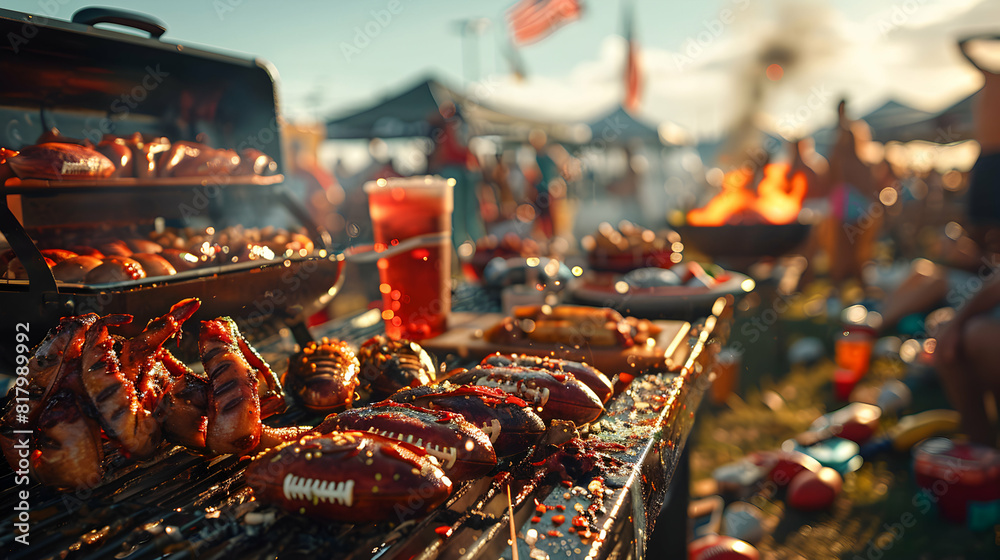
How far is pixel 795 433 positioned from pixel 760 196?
14.6ft

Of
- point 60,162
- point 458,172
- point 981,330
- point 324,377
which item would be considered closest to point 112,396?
point 324,377

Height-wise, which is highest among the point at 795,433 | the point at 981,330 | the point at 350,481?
the point at 350,481

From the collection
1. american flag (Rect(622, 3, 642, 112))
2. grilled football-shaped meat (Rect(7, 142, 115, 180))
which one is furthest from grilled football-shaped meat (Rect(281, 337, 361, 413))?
american flag (Rect(622, 3, 642, 112))

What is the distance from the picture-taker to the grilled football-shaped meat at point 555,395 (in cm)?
135

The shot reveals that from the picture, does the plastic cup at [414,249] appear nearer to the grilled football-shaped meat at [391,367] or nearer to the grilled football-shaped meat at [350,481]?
the grilled football-shaped meat at [391,367]

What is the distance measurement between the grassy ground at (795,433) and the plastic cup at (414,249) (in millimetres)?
2653

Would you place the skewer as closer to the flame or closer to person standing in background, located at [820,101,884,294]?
the flame

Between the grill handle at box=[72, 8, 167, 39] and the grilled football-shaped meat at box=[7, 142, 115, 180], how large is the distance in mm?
415

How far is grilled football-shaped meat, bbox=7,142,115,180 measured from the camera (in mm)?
1775

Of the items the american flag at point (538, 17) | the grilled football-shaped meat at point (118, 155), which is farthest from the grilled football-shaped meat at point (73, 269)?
the american flag at point (538, 17)

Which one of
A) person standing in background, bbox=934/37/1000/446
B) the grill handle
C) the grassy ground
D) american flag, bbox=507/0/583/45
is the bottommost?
the grassy ground

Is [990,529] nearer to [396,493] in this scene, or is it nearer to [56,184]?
[396,493]

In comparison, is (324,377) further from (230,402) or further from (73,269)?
(73,269)

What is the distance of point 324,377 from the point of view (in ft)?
4.83
